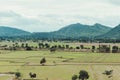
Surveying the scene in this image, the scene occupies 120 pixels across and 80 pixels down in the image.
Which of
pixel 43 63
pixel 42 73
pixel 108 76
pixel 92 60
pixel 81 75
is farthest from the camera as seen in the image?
pixel 92 60

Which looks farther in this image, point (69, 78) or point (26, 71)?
point (26, 71)

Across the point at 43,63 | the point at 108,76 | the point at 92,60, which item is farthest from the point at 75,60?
the point at 108,76

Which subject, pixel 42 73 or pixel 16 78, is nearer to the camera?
pixel 16 78

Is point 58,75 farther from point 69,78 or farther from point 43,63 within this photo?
Result: point 43,63

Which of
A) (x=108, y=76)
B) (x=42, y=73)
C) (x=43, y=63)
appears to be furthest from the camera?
(x=43, y=63)

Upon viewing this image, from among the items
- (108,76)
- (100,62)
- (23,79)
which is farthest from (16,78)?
(100,62)

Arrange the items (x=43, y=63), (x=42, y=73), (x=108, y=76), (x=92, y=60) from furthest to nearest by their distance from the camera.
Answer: (x=92, y=60) → (x=43, y=63) → (x=42, y=73) → (x=108, y=76)

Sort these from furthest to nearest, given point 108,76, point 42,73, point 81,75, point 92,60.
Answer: point 92,60 < point 42,73 < point 108,76 < point 81,75

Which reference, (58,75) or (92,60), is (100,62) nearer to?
(92,60)
